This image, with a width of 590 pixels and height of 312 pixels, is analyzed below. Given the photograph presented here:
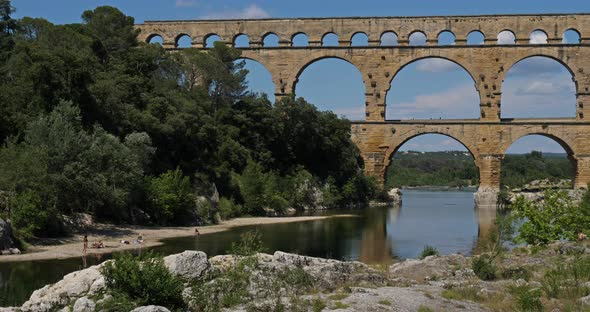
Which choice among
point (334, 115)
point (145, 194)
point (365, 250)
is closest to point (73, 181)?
point (145, 194)

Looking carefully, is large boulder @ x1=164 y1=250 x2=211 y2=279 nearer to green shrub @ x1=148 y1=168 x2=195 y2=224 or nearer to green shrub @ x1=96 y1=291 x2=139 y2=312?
green shrub @ x1=96 y1=291 x2=139 y2=312

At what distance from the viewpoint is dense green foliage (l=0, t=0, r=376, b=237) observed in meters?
26.0

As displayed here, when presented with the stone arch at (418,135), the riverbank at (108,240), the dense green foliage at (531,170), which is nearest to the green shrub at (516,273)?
the riverbank at (108,240)

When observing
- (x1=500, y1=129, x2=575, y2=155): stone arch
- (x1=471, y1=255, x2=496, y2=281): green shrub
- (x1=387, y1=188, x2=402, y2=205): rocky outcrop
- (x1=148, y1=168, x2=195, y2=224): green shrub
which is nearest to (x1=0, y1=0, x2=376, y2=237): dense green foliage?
(x1=148, y1=168, x2=195, y2=224): green shrub

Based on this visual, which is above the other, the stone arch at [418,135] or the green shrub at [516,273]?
the stone arch at [418,135]

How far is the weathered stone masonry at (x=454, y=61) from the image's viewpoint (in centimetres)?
4888

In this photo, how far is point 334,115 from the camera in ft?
170

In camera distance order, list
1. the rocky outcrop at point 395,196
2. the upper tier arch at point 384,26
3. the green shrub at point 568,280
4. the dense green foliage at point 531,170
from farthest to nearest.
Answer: the dense green foliage at point 531,170, the rocky outcrop at point 395,196, the upper tier arch at point 384,26, the green shrub at point 568,280

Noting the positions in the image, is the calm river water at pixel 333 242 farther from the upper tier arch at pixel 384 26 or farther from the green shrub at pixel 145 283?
the upper tier arch at pixel 384 26

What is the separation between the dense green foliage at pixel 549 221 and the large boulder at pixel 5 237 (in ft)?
45.5

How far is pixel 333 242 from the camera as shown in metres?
27.6

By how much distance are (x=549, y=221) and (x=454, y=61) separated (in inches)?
1281

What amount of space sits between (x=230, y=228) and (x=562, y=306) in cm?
2126

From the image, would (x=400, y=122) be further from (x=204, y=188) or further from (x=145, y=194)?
(x=145, y=194)
